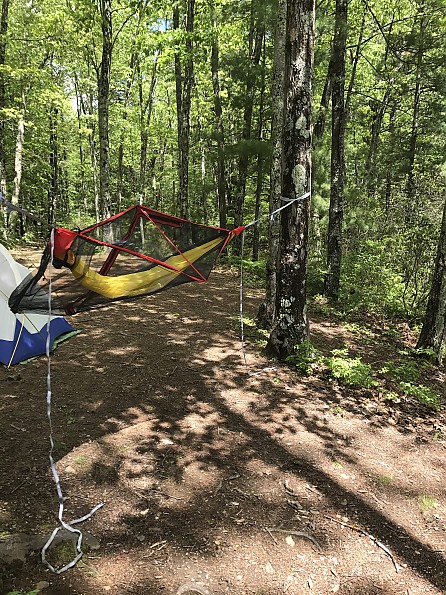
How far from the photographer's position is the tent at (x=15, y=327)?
14.2 feet

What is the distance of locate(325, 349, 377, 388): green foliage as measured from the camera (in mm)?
4570

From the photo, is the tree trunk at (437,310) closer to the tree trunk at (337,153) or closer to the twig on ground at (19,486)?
the tree trunk at (337,153)

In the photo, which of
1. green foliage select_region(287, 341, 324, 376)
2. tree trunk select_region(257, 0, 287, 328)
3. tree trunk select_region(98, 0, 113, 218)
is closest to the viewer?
green foliage select_region(287, 341, 324, 376)

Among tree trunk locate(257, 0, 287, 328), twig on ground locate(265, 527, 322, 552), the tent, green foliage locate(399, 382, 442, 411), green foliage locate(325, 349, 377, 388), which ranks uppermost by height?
tree trunk locate(257, 0, 287, 328)

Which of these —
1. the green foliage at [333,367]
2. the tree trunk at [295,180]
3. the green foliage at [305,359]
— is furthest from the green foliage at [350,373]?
the tree trunk at [295,180]

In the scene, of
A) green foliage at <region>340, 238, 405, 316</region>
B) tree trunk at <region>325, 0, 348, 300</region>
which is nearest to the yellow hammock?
tree trunk at <region>325, 0, 348, 300</region>

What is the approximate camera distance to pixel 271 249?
5.86 metres

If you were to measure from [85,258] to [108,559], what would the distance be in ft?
7.15

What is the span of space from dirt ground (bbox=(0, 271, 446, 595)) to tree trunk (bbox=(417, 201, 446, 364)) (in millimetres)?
1753

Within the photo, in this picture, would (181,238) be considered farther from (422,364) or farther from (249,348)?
(422,364)

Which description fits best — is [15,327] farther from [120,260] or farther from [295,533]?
[295,533]

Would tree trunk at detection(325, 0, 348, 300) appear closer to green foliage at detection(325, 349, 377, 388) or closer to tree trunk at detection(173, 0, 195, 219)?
tree trunk at detection(173, 0, 195, 219)

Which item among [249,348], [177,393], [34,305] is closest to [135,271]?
[34,305]

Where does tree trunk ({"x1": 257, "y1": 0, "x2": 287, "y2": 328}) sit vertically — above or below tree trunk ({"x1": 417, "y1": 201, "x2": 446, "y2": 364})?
above
